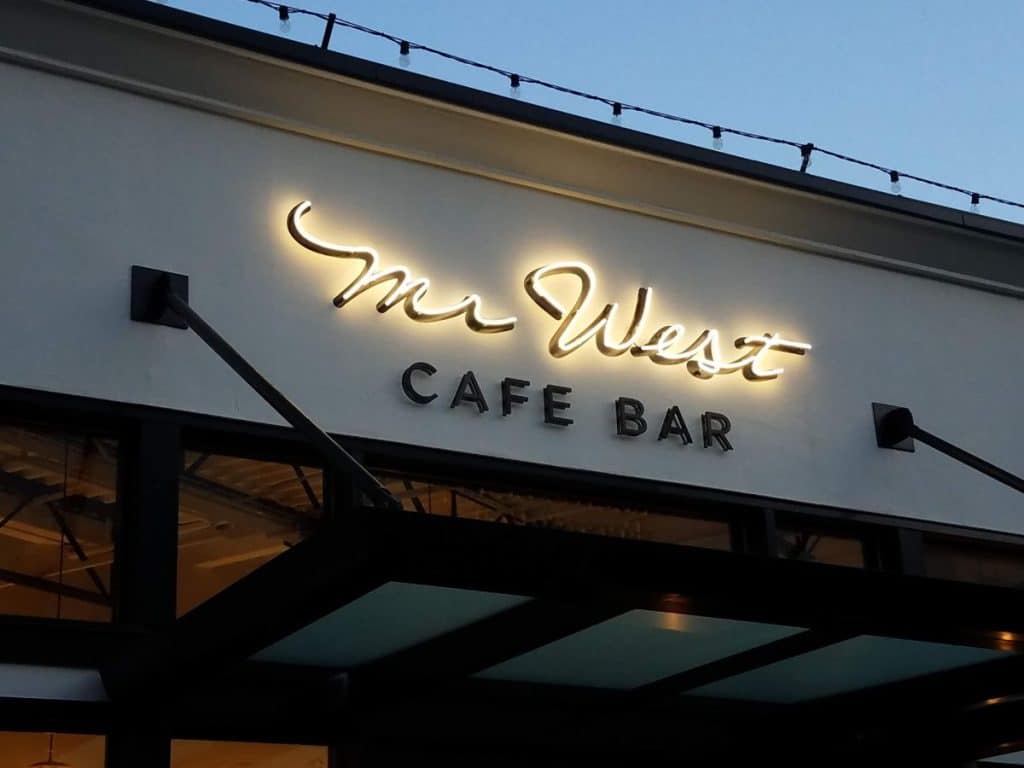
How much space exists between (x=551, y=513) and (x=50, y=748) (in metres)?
3.02

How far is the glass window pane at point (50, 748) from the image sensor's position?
21.9 feet

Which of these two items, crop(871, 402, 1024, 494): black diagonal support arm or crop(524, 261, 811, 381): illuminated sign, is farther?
crop(871, 402, 1024, 494): black diagonal support arm

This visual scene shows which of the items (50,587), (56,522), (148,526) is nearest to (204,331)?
(148,526)

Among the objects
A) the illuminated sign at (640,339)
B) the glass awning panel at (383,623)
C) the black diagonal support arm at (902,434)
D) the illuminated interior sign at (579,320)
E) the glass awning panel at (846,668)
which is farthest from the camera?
the black diagonal support arm at (902,434)

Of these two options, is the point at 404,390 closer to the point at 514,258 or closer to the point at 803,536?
the point at 514,258

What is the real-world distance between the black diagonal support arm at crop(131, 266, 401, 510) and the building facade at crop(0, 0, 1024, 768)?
3cm

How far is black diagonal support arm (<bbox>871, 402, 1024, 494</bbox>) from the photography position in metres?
9.62

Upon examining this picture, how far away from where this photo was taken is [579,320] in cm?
896

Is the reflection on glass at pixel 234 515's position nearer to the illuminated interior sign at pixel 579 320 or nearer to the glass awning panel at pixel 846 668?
the illuminated interior sign at pixel 579 320

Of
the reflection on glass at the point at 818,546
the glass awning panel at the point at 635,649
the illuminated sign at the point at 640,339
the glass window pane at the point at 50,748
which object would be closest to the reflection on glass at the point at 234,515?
the glass window pane at the point at 50,748

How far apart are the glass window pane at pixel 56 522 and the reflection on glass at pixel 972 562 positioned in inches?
201

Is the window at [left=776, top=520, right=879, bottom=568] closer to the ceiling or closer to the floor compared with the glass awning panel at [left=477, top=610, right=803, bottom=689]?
closer to the ceiling

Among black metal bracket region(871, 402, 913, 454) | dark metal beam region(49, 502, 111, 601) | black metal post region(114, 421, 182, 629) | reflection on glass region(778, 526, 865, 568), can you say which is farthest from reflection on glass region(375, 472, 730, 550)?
dark metal beam region(49, 502, 111, 601)

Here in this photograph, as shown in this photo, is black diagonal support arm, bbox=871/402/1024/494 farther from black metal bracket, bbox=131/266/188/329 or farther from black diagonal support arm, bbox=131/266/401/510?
black metal bracket, bbox=131/266/188/329
